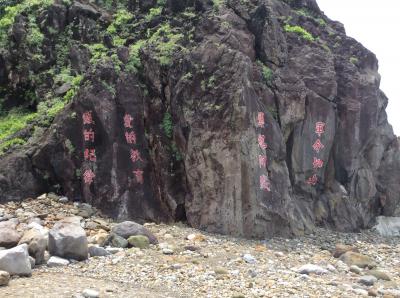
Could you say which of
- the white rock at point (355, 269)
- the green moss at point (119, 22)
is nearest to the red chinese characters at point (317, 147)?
the white rock at point (355, 269)

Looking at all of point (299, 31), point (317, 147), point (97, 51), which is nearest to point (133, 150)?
point (97, 51)

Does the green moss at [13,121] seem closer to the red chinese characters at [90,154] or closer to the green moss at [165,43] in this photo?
the red chinese characters at [90,154]

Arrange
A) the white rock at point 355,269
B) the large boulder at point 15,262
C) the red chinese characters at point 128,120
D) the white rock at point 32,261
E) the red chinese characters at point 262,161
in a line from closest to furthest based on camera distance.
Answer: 1. the large boulder at point 15,262
2. the white rock at point 32,261
3. the white rock at point 355,269
4. the red chinese characters at point 262,161
5. the red chinese characters at point 128,120

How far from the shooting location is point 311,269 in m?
14.3

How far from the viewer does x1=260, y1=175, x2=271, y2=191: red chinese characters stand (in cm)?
1796

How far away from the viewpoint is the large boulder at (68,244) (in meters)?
13.1

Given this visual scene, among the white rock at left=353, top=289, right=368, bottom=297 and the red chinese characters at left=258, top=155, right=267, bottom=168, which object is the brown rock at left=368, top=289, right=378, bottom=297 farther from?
the red chinese characters at left=258, top=155, right=267, bottom=168

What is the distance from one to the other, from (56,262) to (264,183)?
27.0ft

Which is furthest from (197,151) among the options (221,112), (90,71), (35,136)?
(35,136)

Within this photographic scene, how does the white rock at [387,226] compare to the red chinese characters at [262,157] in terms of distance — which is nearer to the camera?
the red chinese characters at [262,157]

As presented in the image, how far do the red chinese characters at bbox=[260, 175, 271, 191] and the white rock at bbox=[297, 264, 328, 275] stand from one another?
13.3 ft

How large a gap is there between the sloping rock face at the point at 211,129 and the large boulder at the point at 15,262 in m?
6.54

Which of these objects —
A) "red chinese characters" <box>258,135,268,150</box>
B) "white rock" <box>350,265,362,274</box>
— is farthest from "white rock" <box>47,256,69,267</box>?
"white rock" <box>350,265,362,274</box>

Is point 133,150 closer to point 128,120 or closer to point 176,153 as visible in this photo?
point 128,120
